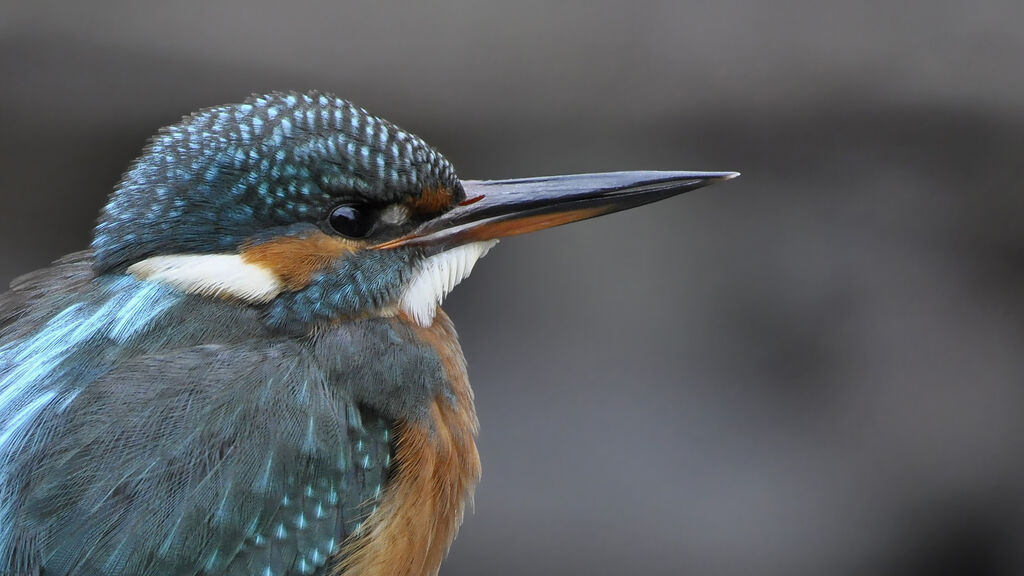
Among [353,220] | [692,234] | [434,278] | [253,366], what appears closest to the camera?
[253,366]

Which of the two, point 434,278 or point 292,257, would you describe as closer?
point 292,257

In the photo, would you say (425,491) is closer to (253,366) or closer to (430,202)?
(253,366)

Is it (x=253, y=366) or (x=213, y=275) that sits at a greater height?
(x=213, y=275)

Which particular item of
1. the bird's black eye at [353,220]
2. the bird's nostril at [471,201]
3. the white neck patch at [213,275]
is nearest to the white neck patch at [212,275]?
the white neck patch at [213,275]

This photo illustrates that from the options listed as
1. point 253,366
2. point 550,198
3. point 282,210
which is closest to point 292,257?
point 282,210

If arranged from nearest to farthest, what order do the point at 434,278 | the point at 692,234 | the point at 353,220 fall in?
the point at 353,220, the point at 434,278, the point at 692,234

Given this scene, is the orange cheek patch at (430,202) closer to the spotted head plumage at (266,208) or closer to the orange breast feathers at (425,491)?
the spotted head plumage at (266,208)

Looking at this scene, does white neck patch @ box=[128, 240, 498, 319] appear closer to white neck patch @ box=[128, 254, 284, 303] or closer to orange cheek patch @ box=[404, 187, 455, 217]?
white neck patch @ box=[128, 254, 284, 303]
